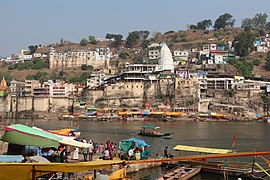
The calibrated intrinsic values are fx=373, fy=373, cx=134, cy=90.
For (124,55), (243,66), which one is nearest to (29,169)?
(243,66)

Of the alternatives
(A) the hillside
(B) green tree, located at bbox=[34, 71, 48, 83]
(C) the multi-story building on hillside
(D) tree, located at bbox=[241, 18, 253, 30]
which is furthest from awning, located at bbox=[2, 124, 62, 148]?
(D) tree, located at bbox=[241, 18, 253, 30]

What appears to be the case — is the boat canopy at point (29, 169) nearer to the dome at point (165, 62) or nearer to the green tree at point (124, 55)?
the dome at point (165, 62)

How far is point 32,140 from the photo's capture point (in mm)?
11977

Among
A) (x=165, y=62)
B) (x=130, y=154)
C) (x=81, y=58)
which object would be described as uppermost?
(x=81, y=58)

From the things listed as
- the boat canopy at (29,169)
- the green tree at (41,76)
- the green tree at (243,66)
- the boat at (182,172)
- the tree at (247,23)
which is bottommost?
the boat at (182,172)

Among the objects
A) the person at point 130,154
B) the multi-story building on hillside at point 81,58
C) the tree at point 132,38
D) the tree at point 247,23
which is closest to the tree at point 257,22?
the tree at point 247,23

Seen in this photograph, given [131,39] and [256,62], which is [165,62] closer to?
[256,62]

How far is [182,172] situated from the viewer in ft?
52.3

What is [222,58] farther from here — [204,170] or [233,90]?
[204,170]

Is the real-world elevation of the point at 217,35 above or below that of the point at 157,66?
above

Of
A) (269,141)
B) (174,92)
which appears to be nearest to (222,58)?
(174,92)

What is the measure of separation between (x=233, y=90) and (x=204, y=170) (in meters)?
50.5

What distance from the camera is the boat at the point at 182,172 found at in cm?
1491

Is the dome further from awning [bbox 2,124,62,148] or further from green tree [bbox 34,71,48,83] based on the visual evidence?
awning [bbox 2,124,62,148]
